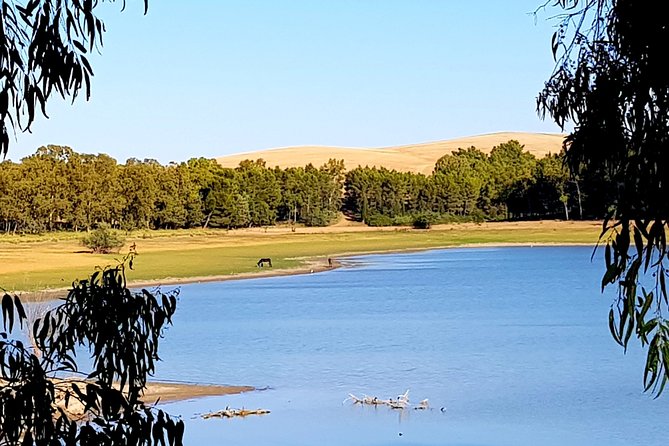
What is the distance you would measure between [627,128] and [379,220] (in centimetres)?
7722

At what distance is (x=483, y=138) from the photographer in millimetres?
138125

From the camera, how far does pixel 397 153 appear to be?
5315 inches

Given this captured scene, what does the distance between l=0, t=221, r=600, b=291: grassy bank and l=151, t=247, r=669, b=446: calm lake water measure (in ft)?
15.8

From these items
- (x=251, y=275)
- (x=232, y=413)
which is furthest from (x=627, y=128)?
(x=251, y=275)

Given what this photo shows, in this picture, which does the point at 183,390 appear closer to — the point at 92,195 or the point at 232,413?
the point at 232,413

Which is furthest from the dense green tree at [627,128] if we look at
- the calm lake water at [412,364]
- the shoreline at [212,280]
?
the calm lake water at [412,364]

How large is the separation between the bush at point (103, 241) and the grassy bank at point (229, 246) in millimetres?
816

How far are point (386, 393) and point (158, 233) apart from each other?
54843mm

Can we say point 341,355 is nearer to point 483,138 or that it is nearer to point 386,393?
point 386,393

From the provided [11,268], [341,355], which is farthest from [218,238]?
[341,355]

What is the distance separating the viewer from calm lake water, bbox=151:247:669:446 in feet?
45.4

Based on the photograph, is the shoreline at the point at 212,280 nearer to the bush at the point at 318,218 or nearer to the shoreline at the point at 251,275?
the shoreline at the point at 251,275

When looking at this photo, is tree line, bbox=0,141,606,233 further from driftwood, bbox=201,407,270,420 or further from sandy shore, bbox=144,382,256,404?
driftwood, bbox=201,407,270,420

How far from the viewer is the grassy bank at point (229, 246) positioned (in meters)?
38.0
